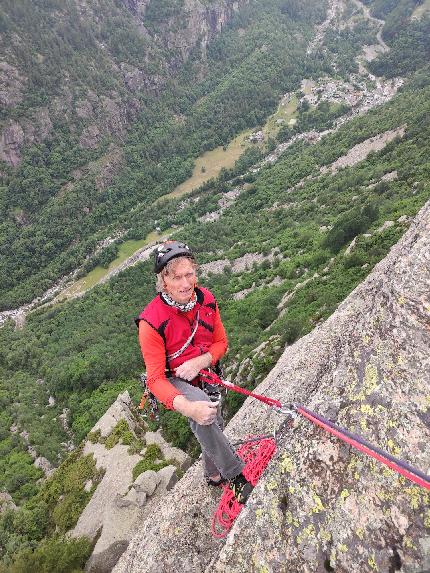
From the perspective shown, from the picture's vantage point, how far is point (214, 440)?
592 centimetres

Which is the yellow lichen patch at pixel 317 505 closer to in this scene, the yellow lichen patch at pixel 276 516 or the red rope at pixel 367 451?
the yellow lichen patch at pixel 276 516

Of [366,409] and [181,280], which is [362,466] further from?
[181,280]

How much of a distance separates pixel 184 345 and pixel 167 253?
4.24 feet

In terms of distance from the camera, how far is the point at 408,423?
14.4ft

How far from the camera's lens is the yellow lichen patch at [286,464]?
485 centimetres

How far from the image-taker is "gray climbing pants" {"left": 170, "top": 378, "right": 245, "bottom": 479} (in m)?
5.73

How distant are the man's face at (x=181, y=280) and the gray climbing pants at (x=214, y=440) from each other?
1.29 m

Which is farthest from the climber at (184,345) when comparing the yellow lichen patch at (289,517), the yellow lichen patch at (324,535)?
the yellow lichen patch at (324,535)

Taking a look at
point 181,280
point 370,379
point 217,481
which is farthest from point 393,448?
point 217,481

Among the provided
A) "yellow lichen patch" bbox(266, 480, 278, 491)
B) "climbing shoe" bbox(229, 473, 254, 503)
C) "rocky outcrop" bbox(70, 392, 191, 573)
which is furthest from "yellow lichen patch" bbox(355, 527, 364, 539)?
"rocky outcrop" bbox(70, 392, 191, 573)

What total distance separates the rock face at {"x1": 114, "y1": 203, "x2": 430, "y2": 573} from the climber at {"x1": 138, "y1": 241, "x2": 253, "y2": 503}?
3.49 ft

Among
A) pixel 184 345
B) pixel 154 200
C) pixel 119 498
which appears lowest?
pixel 154 200

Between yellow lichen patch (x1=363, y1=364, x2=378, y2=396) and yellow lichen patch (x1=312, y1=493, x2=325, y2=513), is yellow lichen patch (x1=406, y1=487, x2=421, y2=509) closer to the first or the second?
yellow lichen patch (x1=312, y1=493, x2=325, y2=513)

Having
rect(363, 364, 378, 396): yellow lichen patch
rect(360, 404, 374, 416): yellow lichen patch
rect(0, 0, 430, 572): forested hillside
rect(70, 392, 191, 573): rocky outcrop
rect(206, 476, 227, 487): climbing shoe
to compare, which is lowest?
rect(0, 0, 430, 572): forested hillside
